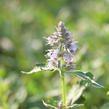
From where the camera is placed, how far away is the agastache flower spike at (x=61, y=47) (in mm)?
2096

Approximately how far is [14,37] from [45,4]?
4.66 ft

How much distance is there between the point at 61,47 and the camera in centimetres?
211

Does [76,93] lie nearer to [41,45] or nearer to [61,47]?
[61,47]

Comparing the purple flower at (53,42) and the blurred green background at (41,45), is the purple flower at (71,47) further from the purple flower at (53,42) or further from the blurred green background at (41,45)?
the blurred green background at (41,45)

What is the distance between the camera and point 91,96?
121 inches

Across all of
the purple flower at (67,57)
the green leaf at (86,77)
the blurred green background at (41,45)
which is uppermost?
the blurred green background at (41,45)

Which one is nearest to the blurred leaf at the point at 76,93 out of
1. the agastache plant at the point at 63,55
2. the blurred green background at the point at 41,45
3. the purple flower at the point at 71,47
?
the blurred green background at the point at 41,45

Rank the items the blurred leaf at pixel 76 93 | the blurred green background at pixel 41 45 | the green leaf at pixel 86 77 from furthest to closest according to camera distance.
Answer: the blurred green background at pixel 41 45 → the blurred leaf at pixel 76 93 → the green leaf at pixel 86 77

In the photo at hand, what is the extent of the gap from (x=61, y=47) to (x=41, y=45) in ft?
7.72

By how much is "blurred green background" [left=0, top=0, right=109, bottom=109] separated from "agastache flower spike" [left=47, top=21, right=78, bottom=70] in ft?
1.14

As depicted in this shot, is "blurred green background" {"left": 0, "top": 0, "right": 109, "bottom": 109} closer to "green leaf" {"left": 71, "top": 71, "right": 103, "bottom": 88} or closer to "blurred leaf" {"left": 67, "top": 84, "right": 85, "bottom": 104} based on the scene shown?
"blurred leaf" {"left": 67, "top": 84, "right": 85, "bottom": 104}

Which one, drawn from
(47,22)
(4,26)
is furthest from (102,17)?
(4,26)

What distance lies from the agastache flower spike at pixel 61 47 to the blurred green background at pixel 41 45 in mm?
347

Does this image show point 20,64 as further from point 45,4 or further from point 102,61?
point 45,4
